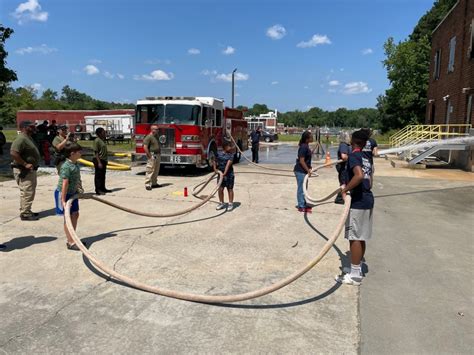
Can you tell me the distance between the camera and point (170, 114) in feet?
45.2

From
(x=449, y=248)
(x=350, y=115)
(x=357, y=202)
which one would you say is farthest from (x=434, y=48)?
(x=350, y=115)

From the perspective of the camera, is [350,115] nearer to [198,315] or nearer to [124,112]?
[124,112]

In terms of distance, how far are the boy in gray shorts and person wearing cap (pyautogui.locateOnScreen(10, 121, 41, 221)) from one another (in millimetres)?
5709

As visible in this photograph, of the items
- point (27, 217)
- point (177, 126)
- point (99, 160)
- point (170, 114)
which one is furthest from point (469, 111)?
point (27, 217)

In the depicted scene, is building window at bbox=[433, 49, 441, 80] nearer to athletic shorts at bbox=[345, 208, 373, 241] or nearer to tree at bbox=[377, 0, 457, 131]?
tree at bbox=[377, 0, 457, 131]

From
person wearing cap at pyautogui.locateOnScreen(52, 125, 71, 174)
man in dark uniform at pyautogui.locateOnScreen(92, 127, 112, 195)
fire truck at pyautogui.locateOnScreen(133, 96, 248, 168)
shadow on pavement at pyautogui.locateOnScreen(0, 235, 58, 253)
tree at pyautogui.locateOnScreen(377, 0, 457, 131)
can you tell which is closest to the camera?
shadow on pavement at pyautogui.locateOnScreen(0, 235, 58, 253)

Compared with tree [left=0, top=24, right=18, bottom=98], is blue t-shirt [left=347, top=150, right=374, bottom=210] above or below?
below

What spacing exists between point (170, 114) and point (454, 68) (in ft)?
53.3

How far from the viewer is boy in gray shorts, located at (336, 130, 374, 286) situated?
178 inches

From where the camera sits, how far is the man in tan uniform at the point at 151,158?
431 inches

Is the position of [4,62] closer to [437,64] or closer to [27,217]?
[27,217]

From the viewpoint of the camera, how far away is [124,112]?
39.8 metres

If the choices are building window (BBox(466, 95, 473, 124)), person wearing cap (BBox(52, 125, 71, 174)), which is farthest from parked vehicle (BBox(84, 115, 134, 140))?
person wearing cap (BBox(52, 125, 71, 174))

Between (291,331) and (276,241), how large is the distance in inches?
109
